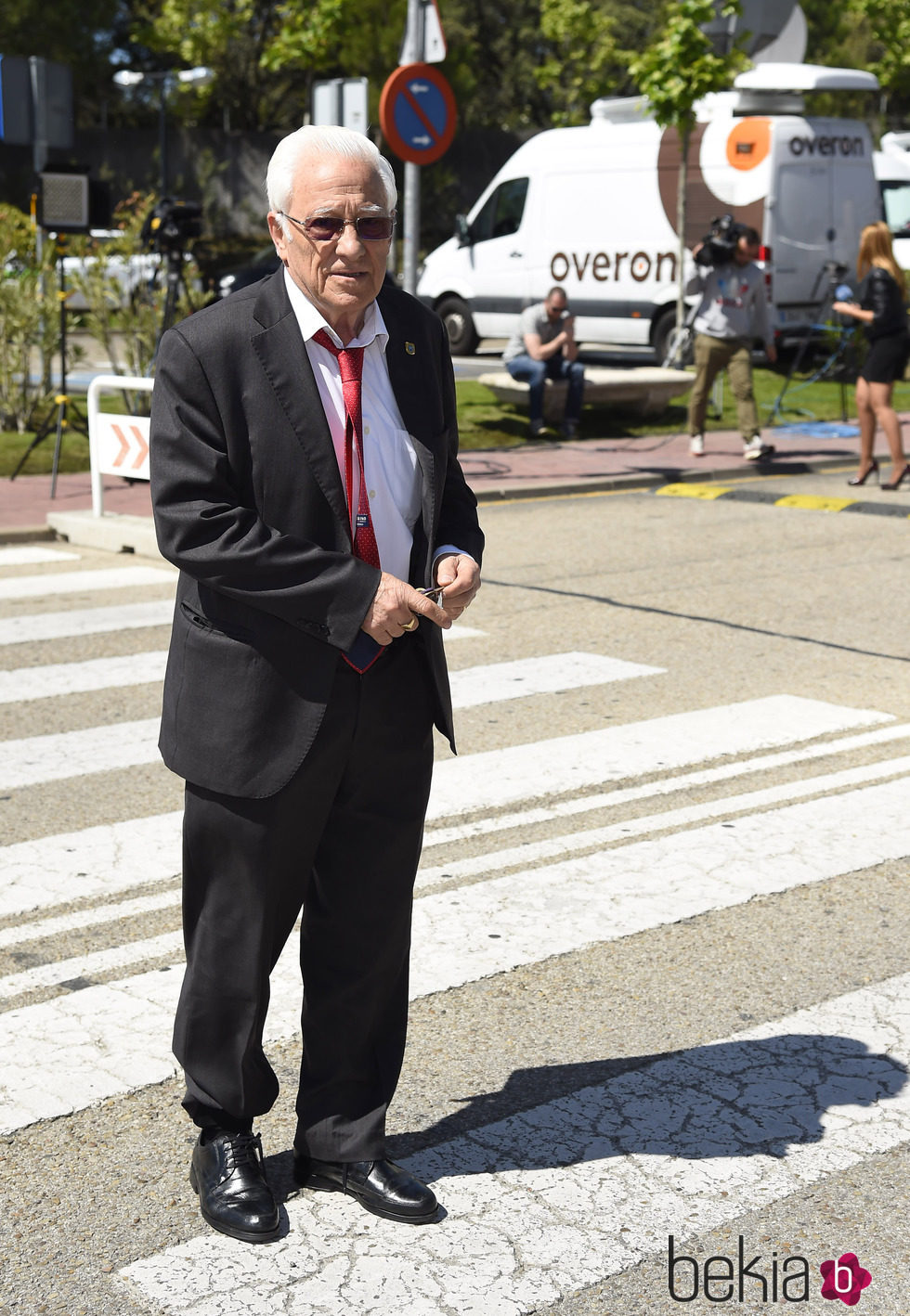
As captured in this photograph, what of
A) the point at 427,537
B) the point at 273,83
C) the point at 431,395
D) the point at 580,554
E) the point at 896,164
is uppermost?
the point at 273,83

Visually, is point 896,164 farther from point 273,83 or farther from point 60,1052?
point 273,83

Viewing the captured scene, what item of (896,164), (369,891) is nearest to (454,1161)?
(369,891)

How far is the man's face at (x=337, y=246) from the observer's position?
8.95 ft

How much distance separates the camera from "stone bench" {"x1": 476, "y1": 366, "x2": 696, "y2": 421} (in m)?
16.9

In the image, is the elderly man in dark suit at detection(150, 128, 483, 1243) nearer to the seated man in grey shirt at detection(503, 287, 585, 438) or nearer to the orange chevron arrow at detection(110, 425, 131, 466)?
the orange chevron arrow at detection(110, 425, 131, 466)

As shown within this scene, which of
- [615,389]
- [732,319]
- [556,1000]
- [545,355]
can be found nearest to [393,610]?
[556,1000]

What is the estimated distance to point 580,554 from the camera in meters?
10.7

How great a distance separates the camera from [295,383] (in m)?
2.77

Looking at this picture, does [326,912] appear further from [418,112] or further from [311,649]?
[418,112]

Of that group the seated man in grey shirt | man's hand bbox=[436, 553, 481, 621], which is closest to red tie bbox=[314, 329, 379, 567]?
man's hand bbox=[436, 553, 481, 621]

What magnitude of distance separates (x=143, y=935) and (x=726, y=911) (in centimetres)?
165

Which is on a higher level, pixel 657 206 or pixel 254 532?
pixel 657 206

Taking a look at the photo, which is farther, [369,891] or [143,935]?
[143,935]

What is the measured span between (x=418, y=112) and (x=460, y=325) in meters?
11.0
